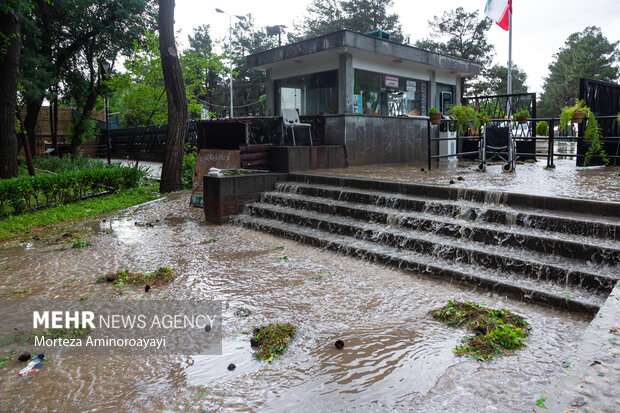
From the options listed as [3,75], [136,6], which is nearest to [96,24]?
[136,6]

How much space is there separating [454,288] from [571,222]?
4.99 feet

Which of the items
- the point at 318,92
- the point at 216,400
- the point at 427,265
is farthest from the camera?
the point at 318,92

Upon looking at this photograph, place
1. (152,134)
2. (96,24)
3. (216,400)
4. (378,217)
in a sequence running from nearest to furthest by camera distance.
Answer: (216,400), (378,217), (96,24), (152,134)

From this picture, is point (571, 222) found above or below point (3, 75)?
below

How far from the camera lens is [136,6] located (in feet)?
65.7

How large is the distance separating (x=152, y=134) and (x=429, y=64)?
16.4m

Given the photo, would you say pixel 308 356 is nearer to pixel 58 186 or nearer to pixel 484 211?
pixel 484 211

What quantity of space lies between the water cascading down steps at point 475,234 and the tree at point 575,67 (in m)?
47.6

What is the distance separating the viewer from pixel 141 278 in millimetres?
5062

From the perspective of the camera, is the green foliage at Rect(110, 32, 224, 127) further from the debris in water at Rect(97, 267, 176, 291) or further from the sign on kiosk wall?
the debris in water at Rect(97, 267, 176, 291)

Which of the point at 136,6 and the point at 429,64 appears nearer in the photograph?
the point at 429,64

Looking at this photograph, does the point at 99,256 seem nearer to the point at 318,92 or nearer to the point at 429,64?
the point at 318,92

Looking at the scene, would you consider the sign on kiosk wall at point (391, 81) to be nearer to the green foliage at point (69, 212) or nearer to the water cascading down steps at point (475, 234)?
the water cascading down steps at point (475, 234)

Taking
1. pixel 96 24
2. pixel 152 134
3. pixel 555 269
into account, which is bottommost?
pixel 555 269
